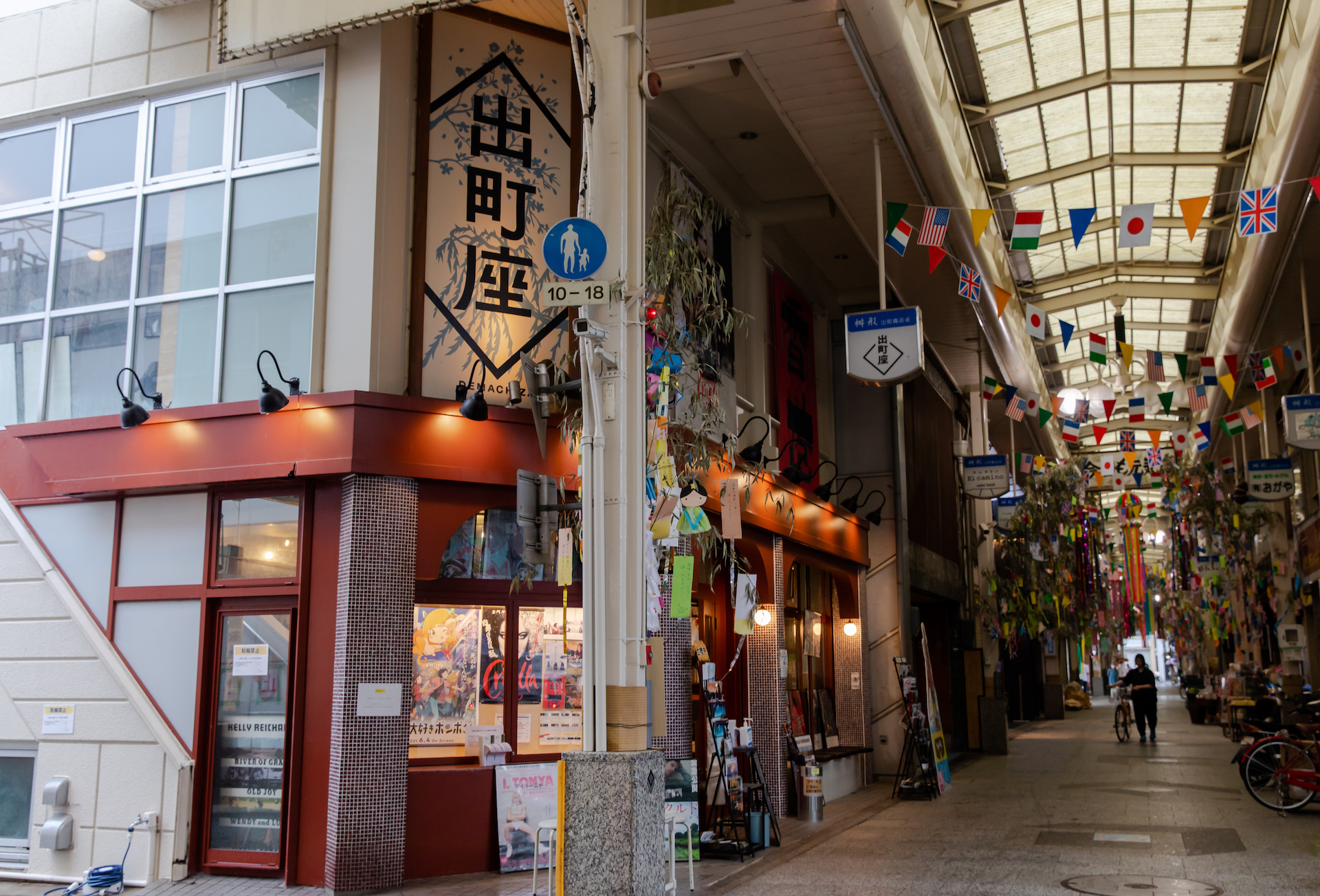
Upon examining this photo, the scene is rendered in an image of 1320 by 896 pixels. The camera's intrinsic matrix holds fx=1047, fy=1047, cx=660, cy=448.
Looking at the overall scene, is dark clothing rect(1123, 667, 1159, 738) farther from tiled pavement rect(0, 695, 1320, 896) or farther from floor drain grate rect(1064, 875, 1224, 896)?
floor drain grate rect(1064, 875, 1224, 896)

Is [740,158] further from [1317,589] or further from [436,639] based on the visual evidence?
[1317,589]

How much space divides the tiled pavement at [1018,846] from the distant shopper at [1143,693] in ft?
18.1

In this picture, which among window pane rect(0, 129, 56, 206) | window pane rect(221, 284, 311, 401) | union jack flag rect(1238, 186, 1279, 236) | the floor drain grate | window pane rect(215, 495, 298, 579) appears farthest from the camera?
union jack flag rect(1238, 186, 1279, 236)

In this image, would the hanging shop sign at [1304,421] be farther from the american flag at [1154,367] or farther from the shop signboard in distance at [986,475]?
the shop signboard in distance at [986,475]

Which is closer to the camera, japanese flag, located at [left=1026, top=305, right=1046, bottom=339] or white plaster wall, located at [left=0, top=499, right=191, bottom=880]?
white plaster wall, located at [left=0, top=499, right=191, bottom=880]

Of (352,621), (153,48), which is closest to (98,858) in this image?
(352,621)

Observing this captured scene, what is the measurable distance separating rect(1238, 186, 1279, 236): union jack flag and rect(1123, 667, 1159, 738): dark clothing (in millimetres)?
12710

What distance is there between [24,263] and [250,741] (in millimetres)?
5381

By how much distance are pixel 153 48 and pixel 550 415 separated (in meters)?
5.18

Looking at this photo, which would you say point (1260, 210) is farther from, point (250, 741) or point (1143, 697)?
point (1143, 697)

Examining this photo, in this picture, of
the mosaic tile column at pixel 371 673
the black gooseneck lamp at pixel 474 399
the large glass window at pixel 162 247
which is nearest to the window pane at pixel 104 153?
the large glass window at pixel 162 247

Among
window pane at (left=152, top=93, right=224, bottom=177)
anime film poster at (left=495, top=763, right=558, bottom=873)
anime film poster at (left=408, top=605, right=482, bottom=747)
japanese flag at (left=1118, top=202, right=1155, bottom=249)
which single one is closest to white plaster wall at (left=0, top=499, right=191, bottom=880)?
anime film poster at (left=408, top=605, right=482, bottom=747)

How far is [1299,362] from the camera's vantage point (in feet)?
52.3

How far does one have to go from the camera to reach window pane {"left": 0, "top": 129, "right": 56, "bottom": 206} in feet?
33.6
